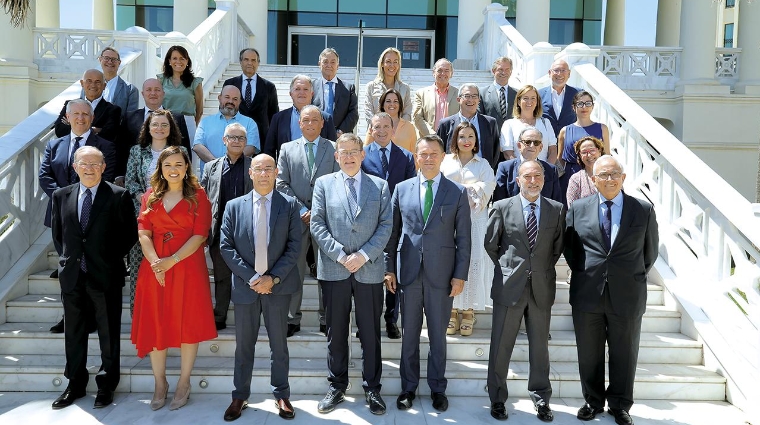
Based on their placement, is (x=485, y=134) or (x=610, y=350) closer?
(x=610, y=350)

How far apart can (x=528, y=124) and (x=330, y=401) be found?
11.5ft

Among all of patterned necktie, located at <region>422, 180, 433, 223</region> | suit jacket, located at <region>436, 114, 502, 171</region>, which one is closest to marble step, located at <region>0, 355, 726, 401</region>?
patterned necktie, located at <region>422, 180, 433, 223</region>

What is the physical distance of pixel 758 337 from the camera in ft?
16.5

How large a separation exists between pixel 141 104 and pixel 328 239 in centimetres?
586

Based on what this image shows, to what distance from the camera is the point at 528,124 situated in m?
6.54

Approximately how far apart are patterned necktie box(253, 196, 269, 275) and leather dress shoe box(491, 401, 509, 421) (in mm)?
2100

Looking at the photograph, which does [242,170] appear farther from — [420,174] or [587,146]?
[587,146]

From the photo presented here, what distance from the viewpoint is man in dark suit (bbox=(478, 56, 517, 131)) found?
287 inches

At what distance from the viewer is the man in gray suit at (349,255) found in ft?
16.0

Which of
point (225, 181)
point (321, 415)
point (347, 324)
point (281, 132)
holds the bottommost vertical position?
point (321, 415)

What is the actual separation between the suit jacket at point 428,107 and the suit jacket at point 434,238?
7.45 feet

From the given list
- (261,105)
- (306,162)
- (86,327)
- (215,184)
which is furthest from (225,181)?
(261,105)

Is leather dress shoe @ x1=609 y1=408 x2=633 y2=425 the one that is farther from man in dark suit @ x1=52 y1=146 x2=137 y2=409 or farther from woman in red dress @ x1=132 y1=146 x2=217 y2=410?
man in dark suit @ x1=52 y1=146 x2=137 y2=409

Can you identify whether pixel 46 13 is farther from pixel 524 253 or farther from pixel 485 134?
pixel 524 253
